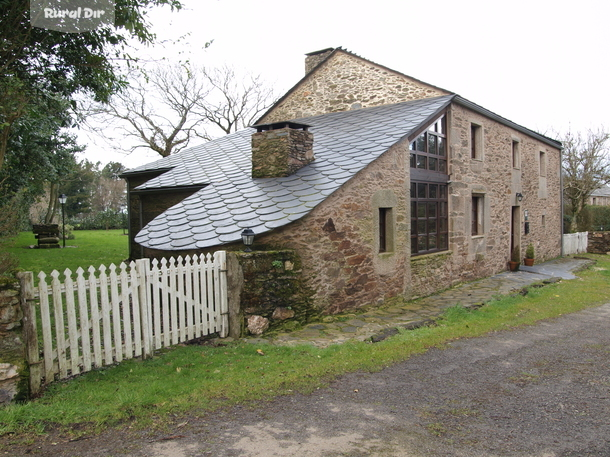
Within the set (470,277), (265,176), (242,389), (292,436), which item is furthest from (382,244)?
(292,436)

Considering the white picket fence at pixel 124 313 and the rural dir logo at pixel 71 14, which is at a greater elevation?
the rural dir logo at pixel 71 14

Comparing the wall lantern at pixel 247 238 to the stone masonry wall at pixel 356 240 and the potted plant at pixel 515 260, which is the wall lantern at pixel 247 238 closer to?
the stone masonry wall at pixel 356 240

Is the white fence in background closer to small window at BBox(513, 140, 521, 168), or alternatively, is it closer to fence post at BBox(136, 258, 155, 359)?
small window at BBox(513, 140, 521, 168)

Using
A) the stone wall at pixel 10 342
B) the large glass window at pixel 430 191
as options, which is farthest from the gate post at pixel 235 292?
the large glass window at pixel 430 191

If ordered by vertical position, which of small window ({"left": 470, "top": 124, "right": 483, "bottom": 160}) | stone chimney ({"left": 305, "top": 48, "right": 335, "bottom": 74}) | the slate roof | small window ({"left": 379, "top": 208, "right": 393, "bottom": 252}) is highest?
stone chimney ({"left": 305, "top": 48, "right": 335, "bottom": 74})

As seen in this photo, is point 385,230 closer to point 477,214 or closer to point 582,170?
point 477,214

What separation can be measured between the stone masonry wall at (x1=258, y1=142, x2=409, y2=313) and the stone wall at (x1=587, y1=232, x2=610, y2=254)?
60.3ft

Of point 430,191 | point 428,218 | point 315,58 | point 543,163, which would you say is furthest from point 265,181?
point 543,163

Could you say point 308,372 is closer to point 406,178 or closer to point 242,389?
point 242,389

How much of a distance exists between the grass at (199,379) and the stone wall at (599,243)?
63.5 ft

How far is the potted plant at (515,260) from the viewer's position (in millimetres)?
15234

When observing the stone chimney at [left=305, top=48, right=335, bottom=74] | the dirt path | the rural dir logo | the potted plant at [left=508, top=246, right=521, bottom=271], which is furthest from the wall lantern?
the potted plant at [left=508, top=246, right=521, bottom=271]

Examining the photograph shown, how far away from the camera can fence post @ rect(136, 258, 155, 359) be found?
17.8 ft

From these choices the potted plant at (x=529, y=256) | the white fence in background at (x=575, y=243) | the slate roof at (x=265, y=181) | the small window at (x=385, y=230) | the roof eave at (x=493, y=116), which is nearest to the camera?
the slate roof at (x=265, y=181)
